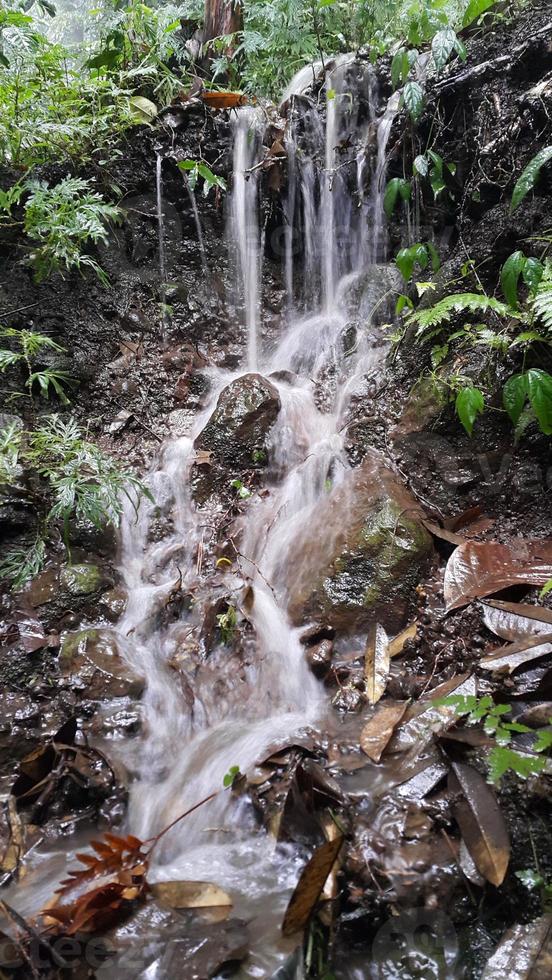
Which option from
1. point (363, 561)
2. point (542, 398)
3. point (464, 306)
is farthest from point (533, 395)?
point (363, 561)

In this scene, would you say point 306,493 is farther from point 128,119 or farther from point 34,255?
point 128,119

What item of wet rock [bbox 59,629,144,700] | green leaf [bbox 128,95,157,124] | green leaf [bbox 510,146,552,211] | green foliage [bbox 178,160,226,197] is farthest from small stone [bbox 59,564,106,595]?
green leaf [bbox 128,95,157,124]

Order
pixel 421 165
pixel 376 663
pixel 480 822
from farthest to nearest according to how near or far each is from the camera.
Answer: pixel 421 165
pixel 376 663
pixel 480 822

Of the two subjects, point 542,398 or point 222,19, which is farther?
point 222,19

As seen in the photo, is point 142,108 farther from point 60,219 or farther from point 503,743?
point 503,743

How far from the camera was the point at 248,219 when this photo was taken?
20.6 feet

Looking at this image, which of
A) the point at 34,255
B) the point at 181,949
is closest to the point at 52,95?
the point at 34,255

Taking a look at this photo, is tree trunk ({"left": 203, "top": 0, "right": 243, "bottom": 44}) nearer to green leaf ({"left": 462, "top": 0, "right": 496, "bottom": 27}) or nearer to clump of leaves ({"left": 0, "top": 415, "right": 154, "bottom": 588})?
green leaf ({"left": 462, "top": 0, "right": 496, "bottom": 27})

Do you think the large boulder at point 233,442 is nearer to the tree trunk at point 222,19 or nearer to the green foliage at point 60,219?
the green foliage at point 60,219

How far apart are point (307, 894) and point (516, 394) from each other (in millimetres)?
2803

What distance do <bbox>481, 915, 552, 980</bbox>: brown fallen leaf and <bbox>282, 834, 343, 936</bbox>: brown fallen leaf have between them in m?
0.52

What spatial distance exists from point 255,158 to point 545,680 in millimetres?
6273

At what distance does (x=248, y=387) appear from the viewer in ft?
15.5

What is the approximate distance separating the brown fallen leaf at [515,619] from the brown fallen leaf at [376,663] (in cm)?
59
